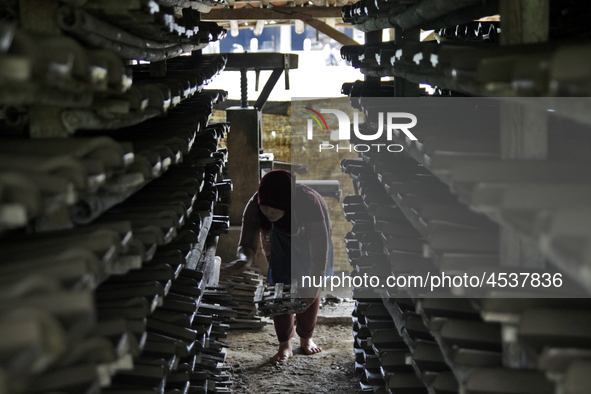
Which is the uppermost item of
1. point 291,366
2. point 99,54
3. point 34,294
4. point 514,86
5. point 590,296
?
point 99,54

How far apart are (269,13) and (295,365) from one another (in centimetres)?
464

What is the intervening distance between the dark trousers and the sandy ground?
0.22m

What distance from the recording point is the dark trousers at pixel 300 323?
610 cm

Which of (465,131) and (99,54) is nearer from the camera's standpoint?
(99,54)

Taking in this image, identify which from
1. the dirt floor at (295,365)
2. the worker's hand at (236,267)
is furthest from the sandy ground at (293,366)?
the worker's hand at (236,267)

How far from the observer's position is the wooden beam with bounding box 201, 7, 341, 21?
807 cm

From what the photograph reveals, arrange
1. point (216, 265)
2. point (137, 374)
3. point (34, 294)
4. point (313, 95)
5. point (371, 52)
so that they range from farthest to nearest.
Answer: point (313, 95) → point (216, 265) → point (371, 52) → point (137, 374) → point (34, 294)

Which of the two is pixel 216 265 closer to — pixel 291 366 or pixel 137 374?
pixel 291 366

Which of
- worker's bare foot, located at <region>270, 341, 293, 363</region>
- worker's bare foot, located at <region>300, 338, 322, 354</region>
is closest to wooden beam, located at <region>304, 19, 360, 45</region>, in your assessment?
worker's bare foot, located at <region>300, 338, 322, 354</region>

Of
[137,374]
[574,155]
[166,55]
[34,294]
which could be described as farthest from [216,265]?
[34,294]

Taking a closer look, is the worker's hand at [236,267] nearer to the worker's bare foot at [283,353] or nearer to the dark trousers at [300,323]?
the dark trousers at [300,323]

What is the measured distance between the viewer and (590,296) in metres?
1.83

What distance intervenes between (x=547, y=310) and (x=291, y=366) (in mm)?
4588

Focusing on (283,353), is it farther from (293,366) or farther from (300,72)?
(300,72)
